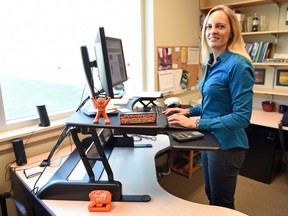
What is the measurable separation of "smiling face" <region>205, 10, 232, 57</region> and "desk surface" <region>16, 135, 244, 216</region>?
83 cm

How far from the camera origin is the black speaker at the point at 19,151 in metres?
1.62

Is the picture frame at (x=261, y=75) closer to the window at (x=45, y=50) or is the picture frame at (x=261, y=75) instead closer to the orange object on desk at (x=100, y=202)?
the window at (x=45, y=50)

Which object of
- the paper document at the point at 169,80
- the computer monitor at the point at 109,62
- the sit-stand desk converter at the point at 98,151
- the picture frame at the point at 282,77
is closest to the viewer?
the sit-stand desk converter at the point at 98,151

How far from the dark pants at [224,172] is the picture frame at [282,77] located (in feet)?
6.39

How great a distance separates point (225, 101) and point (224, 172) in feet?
1.26

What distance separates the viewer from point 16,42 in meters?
1.84

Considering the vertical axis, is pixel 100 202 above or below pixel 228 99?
below

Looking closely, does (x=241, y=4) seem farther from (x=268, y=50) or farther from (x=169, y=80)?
(x=169, y=80)

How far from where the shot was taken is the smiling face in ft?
4.21

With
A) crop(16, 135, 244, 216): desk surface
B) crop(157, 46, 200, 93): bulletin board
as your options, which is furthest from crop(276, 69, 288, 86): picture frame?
crop(16, 135, 244, 216): desk surface

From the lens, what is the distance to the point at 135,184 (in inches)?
53.0

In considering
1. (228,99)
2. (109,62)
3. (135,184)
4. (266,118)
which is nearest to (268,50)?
(266,118)

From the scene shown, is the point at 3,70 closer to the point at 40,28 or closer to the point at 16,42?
the point at 16,42

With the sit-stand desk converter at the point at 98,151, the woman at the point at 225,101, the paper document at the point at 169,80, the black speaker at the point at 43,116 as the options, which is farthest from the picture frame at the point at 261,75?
the black speaker at the point at 43,116
